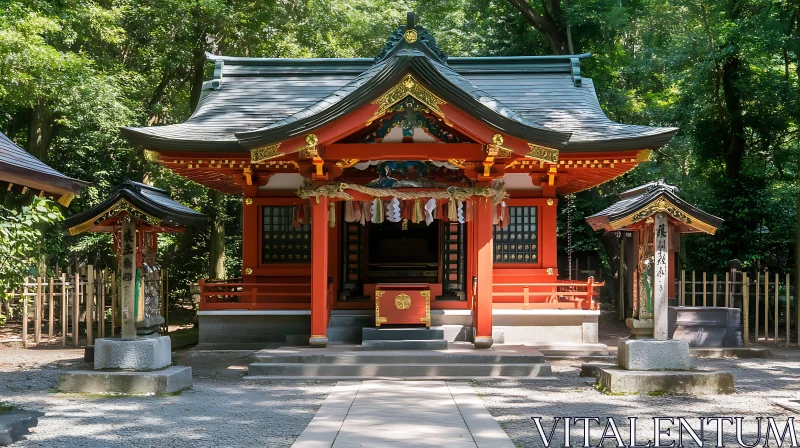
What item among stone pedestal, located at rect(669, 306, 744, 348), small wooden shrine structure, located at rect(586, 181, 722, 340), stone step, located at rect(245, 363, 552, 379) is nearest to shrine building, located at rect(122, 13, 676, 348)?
stone step, located at rect(245, 363, 552, 379)

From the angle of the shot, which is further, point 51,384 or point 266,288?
point 266,288

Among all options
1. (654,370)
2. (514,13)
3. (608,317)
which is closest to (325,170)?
(654,370)

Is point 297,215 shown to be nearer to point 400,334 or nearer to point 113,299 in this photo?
point 400,334

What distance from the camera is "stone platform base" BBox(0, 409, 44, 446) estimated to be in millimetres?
6617

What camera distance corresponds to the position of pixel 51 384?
1026cm

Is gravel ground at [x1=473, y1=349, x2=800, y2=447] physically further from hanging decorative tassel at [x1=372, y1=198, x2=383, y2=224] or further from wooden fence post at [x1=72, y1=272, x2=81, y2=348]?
wooden fence post at [x1=72, y1=272, x2=81, y2=348]

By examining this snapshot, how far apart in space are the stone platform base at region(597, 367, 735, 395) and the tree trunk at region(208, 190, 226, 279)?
44.1 ft

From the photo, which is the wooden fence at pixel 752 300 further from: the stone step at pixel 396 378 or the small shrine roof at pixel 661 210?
the stone step at pixel 396 378

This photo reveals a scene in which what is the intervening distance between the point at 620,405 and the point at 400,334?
449cm

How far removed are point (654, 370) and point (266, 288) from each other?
780 cm

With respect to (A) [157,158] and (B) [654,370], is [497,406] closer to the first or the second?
(B) [654,370]

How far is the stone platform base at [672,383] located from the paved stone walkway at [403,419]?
1.87 metres

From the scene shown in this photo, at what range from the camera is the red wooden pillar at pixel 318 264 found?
12.1 m

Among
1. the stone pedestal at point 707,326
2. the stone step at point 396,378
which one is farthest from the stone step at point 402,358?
the stone pedestal at point 707,326
